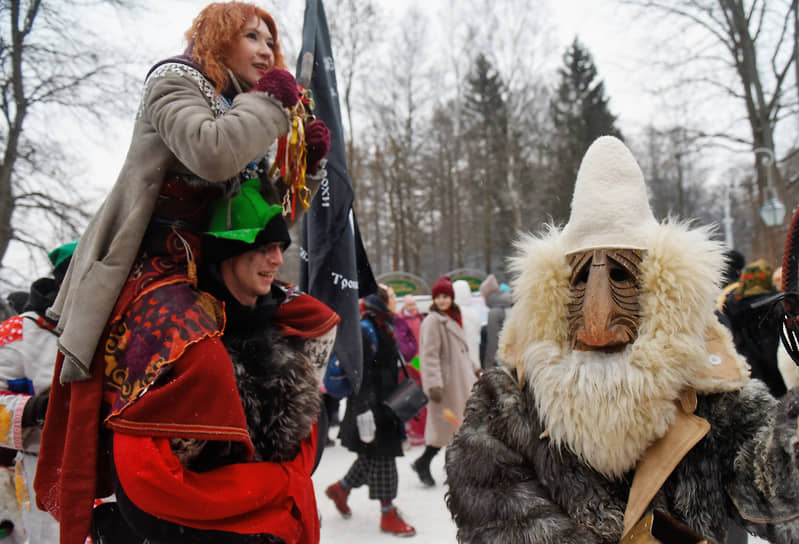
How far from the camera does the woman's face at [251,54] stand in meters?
1.85

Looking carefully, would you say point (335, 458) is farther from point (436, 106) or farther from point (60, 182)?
point (436, 106)

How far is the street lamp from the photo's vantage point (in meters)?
13.0

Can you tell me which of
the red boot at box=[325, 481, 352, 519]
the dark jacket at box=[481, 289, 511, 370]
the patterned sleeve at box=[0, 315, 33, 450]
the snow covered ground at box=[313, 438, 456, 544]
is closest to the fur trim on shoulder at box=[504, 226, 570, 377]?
the patterned sleeve at box=[0, 315, 33, 450]

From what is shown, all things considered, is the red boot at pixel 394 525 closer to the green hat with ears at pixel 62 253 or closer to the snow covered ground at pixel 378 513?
the snow covered ground at pixel 378 513

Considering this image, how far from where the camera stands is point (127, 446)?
55.2 inches

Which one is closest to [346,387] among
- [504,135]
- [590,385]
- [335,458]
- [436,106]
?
[335,458]

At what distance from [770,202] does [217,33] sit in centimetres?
1466

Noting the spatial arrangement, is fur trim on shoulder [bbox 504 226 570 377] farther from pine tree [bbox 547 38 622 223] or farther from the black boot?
pine tree [bbox 547 38 622 223]

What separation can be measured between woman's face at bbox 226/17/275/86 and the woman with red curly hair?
52 mm

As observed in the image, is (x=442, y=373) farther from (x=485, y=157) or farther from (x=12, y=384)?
(x=485, y=157)

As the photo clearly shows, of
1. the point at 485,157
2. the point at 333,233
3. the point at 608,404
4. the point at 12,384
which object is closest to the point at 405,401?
the point at 333,233

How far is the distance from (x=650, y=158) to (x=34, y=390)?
41170 mm

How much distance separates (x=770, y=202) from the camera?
1326 cm

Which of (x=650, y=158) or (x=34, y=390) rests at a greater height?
(x=650, y=158)
